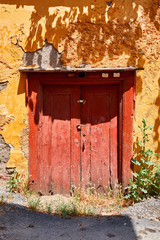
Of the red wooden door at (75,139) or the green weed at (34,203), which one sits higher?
the red wooden door at (75,139)

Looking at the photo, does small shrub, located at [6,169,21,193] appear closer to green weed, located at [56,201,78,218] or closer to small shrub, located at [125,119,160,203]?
green weed, located at [56,201,78,218]

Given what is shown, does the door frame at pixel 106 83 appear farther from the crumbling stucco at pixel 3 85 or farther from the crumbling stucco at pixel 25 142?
the crumbling stucco at pixel 3 85

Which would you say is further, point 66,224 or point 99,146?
point 99,146

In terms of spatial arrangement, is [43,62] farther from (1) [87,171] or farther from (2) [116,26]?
(1) [87,171]

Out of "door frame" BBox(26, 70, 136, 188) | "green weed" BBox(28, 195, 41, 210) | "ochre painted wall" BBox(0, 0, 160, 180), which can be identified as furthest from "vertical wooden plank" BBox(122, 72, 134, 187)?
"green weed" BBox(28, 195, 41, 210)

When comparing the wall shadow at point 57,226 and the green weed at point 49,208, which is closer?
the wall shadow at point 57,226

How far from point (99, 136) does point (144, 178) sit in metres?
1.13

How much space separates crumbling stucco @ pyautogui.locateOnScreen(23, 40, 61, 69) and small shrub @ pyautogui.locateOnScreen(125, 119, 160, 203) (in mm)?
1954

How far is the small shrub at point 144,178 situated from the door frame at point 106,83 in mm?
187

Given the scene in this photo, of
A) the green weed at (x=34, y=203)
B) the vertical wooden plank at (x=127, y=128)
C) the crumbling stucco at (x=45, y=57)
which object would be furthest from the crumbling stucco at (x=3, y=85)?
Answer: the vertical wooden plank at (x=127, y=128)

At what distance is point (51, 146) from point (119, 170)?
1378mm

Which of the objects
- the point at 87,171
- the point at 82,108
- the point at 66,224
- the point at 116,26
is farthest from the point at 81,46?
the point at 66,224

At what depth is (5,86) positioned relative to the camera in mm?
4891

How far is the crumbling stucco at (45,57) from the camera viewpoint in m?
4.84
